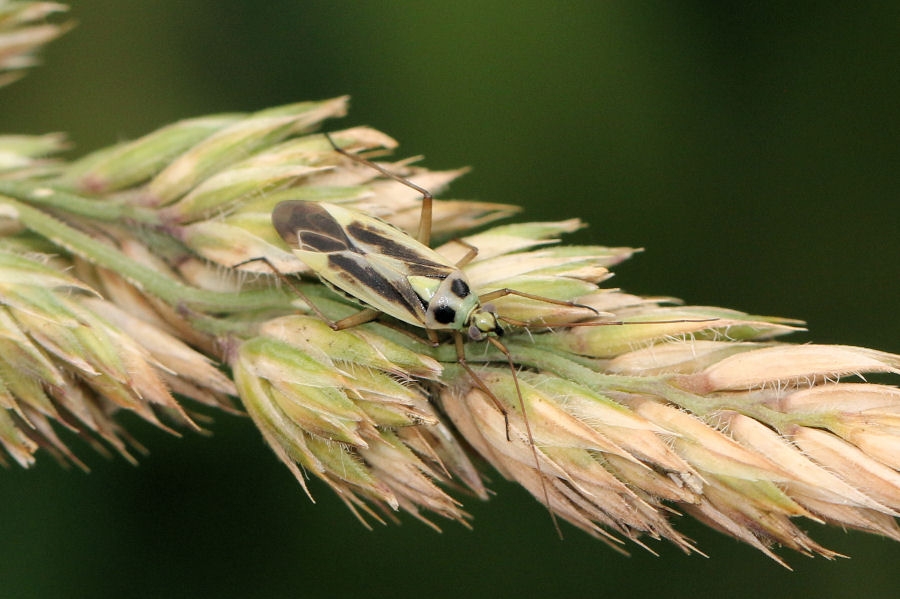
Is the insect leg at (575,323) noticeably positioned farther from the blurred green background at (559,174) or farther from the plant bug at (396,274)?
the blurred green background at (559,174)

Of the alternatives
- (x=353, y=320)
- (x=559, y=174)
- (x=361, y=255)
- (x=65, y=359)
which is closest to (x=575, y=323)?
(x=353, y=320)

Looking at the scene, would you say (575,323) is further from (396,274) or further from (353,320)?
(396,274)

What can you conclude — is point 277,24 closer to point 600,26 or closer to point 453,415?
point 600,26

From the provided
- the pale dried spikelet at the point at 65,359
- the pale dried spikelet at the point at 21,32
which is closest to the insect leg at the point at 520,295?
the pale dried spikelet at the point at 65,359

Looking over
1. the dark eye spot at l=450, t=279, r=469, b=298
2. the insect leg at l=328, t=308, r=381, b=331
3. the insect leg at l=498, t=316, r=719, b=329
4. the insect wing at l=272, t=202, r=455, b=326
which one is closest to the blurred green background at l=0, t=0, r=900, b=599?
the insect wing at l=272, t=202, r=455, b=326

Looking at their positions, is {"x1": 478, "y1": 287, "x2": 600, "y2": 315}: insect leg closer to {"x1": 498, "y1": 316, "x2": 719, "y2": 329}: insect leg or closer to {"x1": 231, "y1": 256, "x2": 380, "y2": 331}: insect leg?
{"x1": 498, "y1": 316, "x2": 719, "y2": 329}: insect leg

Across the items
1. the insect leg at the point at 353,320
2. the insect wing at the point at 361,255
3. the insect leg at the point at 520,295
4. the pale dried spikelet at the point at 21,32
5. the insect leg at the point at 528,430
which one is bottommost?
the insect leg at the point at 528,430

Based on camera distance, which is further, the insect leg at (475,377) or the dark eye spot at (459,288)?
the dark eye spot at (459,288)
